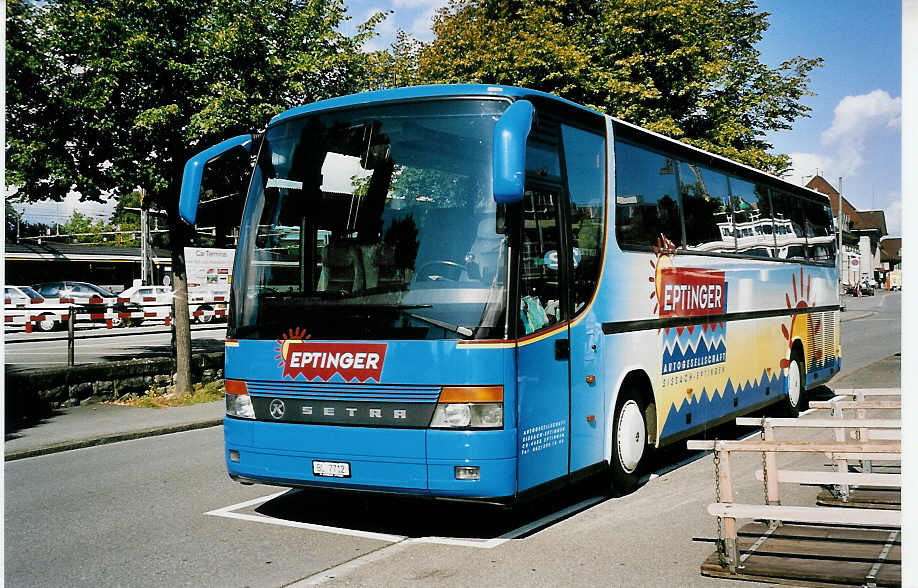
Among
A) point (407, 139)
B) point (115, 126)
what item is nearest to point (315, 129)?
point (407, 139)

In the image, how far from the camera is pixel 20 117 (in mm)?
13711

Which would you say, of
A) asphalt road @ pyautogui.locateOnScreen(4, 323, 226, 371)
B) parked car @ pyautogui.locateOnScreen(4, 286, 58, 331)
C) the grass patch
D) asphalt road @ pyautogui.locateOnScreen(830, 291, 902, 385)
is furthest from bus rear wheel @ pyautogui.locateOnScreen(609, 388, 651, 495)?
parked car @ pyautogui.locateOnScreen(4, 286, 58, 331)

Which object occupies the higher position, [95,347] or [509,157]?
[509,157]

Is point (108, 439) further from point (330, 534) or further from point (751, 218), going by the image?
point (751, 218)

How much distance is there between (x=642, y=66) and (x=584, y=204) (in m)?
18.5

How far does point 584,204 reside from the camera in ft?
25.9

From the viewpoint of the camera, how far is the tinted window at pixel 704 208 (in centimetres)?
1023

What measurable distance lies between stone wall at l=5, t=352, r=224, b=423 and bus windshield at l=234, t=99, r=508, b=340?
798 centimetres

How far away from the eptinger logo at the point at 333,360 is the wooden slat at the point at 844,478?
2.98 meters

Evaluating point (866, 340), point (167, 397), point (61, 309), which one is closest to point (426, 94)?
A: point (167, 397)

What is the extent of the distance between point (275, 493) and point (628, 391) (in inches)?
138

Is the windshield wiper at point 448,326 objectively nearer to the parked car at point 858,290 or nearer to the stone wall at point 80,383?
the stone wall at point 80,383

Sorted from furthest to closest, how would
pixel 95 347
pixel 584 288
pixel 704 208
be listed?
pixel 95 347 < pixel 704 208 < pixel 584 288

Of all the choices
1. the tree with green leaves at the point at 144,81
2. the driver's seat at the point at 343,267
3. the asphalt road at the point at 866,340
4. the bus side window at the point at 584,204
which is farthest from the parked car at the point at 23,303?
the bus side window at the point at 584,204
